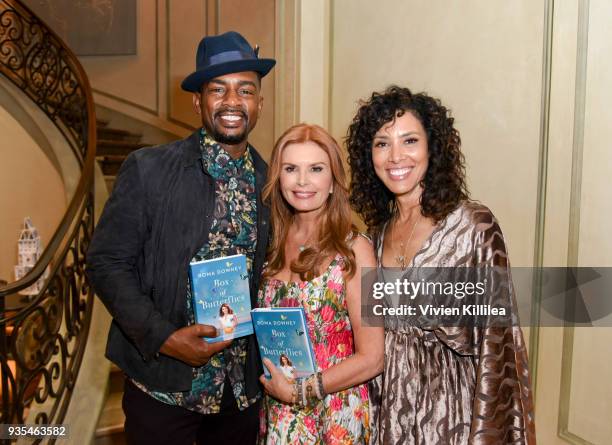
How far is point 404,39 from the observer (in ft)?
11.4

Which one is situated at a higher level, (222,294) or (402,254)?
(402,254)

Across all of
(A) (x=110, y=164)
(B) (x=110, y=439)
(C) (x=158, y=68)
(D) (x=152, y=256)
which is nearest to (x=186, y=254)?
(D) (x=152, y=256)

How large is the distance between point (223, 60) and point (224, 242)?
2.19 feet

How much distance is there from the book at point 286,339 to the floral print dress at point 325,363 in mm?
79

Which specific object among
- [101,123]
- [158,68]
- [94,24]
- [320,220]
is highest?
[94,24]

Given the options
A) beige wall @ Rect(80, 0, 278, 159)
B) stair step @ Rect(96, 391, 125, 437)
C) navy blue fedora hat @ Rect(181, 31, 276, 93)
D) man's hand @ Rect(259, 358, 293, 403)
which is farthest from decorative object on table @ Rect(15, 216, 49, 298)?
man's hand @ Rect(259, 358, 293, 403)

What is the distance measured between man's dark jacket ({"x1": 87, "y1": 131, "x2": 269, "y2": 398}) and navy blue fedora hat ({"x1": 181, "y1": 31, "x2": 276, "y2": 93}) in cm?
32

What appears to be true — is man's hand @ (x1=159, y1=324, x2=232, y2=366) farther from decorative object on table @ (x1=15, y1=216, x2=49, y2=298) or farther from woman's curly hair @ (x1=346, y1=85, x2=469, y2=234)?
decorative object on table @ (x1=15, y1=216, x2=49, y2=298)

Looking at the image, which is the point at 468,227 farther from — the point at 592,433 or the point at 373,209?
the point at 592,433

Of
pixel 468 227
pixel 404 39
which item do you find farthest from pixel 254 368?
pixel 404 39

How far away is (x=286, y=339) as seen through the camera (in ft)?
5.89

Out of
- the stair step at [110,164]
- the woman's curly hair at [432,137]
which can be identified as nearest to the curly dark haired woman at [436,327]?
the woman's curly hair at [432,137]

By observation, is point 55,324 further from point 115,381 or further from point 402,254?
point 402,254

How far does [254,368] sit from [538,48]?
1939 millimetres
